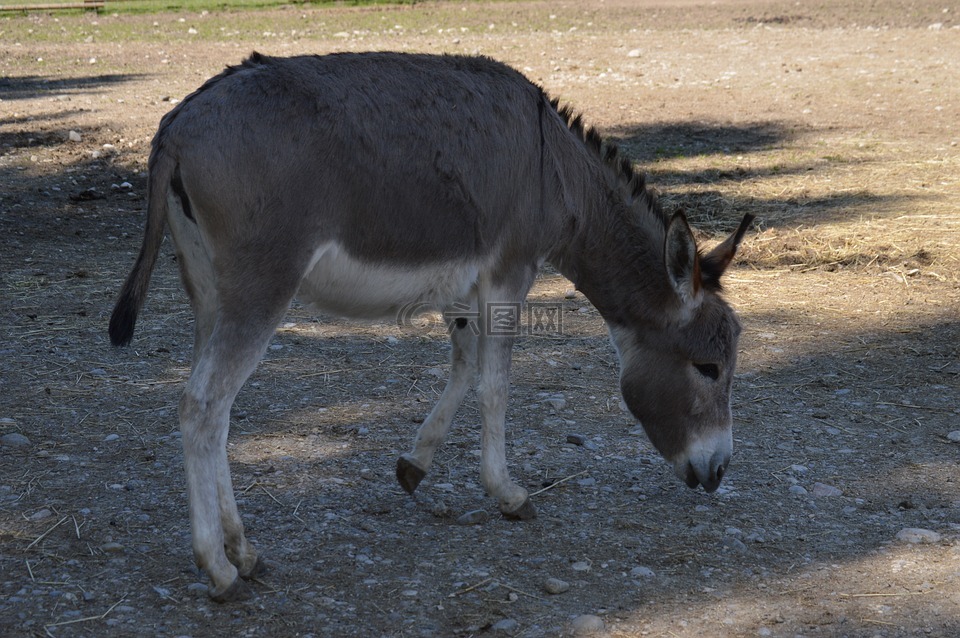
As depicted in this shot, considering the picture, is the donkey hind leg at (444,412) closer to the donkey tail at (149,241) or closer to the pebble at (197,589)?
the pebble at (197,589)

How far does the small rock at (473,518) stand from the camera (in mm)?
4184

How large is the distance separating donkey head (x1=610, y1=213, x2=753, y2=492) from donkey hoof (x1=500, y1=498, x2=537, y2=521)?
0.61 meters

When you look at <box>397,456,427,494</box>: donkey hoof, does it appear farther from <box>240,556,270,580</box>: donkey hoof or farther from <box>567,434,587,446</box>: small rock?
<box>567,434,587,446</box>: small rock

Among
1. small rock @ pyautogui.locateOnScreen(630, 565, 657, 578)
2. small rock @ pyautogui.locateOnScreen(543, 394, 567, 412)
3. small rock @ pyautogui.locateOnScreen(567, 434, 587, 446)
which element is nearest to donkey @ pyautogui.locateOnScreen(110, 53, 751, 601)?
small rock @ pyautogui.locateOnScreen(630, 565, 657, 578)

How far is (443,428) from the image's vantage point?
436cm

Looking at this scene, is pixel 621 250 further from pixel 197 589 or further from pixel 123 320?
pixel 197 589

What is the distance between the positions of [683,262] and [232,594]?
2149 mm

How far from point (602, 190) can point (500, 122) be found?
60cm

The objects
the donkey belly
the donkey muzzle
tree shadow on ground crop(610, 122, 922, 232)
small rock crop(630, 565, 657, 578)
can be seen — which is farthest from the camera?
tree shadow on ground crop(610, 122, 922, 232)

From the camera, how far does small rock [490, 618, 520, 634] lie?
3350mm

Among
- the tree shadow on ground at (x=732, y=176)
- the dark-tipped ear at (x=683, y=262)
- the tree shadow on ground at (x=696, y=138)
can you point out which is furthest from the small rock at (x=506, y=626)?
the tree shadow on ground at (x=696, y=138)

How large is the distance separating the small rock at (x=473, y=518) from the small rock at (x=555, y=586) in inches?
23.7

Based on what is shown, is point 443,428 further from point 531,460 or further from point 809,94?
point 809,94

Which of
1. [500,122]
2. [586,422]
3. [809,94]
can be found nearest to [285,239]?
[500,122]
